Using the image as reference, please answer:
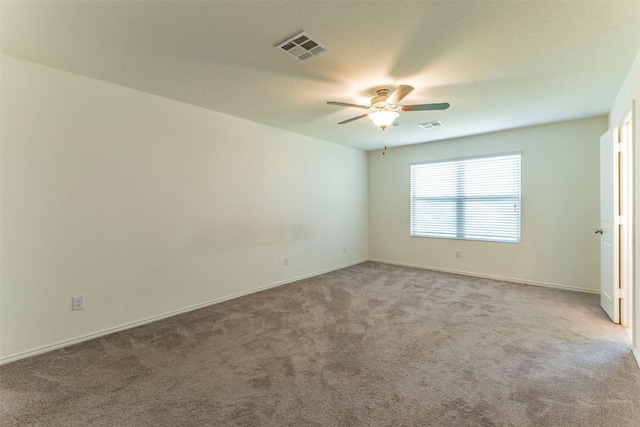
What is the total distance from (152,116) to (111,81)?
0.46m

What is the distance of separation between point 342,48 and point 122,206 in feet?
8.51

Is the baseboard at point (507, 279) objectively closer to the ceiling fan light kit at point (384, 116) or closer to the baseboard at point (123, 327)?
the baseboard at point (123, 327)

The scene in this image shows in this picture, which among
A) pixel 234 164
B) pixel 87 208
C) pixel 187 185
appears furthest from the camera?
pixel 234 164

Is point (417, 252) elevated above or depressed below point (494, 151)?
below

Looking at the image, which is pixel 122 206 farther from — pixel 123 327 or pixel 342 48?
pixel 342 48

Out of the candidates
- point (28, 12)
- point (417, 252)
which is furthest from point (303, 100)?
point (417, 252)

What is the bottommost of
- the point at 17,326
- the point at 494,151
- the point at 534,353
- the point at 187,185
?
the point at 534,353

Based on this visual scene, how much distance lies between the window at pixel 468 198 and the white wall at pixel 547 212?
0.42 feet

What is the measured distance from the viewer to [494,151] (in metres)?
4.78

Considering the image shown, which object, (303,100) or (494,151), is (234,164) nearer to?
(303,100)

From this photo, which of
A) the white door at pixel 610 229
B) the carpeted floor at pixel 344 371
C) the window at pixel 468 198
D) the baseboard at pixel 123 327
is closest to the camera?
the carpeted floor at pixel 344 371

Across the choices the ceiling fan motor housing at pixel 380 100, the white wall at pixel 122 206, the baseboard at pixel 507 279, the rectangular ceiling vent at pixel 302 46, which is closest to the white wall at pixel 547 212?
the baseboard at pixel 507 279

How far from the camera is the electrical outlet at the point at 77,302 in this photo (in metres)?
2.64

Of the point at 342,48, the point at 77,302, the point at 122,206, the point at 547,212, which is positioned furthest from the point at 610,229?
the point at 77,302
